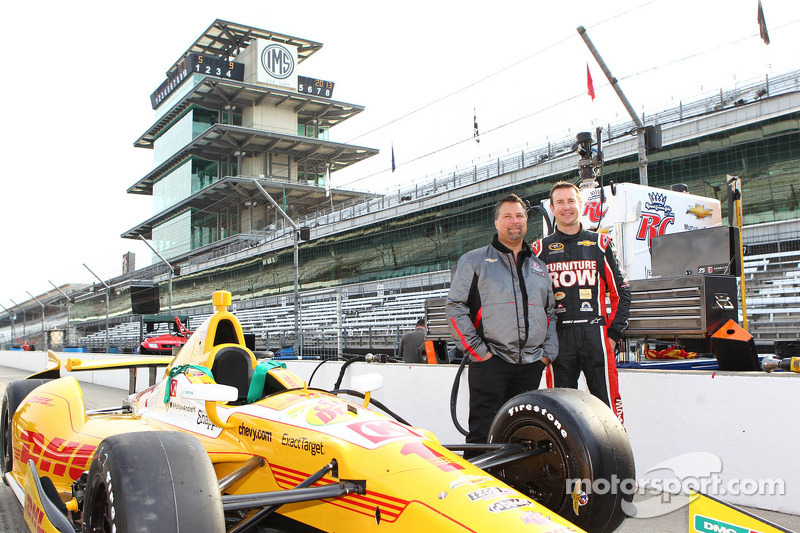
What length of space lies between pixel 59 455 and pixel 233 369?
3.98ft

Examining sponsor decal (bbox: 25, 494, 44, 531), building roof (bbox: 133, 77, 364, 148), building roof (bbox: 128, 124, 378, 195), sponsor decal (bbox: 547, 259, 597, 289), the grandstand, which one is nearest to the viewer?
sponsor decal (bbox: 25, 494, 44, 531)

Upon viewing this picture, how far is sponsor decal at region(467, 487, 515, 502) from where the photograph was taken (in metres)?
2.31

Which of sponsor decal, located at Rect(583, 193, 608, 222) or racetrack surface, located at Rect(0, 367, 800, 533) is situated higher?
sponsor decal, located at Rect(583, 193, 608, 222)

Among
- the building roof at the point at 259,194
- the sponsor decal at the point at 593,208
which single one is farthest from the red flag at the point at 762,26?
the building roof at the point at 259,194

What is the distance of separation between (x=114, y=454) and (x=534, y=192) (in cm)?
1955

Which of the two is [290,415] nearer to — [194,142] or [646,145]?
[646,145]

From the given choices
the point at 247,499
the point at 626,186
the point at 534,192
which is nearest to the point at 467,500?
the point at 247,499

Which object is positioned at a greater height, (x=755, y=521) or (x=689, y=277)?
(x=689, y=277)

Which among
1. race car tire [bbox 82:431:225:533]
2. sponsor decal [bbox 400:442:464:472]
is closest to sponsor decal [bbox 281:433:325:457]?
sponsor decal [bbox 400:442:464:472]

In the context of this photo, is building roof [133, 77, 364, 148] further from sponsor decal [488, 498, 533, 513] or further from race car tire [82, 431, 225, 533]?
sponsor decal [488, 498, 533, 513]

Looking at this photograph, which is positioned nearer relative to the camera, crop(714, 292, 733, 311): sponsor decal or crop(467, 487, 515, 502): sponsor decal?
crop(467, 487, 515, 502): sponsor decal

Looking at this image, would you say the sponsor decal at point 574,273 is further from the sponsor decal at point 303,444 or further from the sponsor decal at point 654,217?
the sponsor decal at point 654,217

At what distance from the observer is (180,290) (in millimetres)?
44594

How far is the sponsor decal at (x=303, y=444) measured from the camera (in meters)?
2.83
